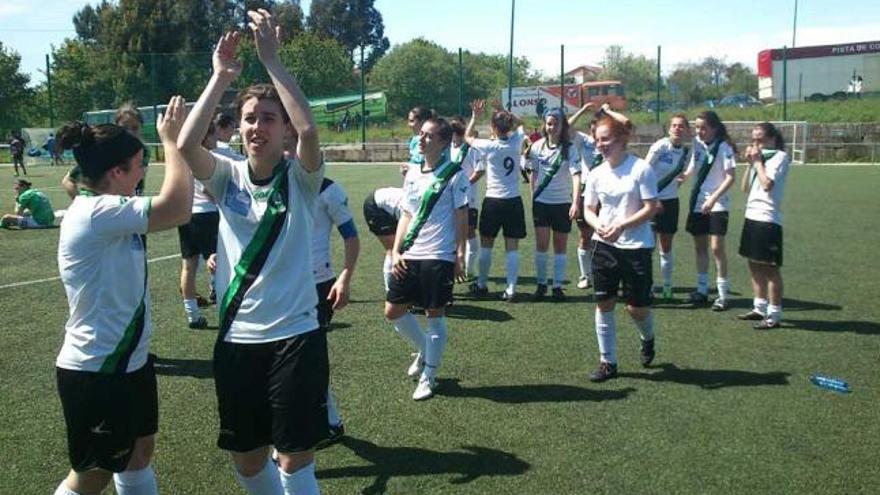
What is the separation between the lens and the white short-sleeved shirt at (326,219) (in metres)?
5.34

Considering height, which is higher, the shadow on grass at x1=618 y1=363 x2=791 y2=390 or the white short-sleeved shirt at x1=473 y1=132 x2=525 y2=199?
the white short-sleeved shirt at x1=473 y1=132 x2=525 y2=199

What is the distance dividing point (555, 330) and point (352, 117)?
108ft

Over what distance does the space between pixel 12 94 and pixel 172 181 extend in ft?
154

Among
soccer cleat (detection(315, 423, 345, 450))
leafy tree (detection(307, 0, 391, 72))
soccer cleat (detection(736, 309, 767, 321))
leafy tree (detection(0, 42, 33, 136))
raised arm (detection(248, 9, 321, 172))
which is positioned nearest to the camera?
raised arm (detection(248, 9, 321, 172))

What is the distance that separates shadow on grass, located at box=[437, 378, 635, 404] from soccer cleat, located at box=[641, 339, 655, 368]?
618 millimetres

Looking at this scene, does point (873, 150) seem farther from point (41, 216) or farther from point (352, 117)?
point (41, 216)

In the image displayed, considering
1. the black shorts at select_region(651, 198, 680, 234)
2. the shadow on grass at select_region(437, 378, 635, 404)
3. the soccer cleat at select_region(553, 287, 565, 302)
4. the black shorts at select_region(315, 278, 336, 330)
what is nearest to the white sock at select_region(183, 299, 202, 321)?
the shadow on grass at select_region(437, 378, 635, 404)

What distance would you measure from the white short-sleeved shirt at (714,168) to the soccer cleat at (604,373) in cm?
336

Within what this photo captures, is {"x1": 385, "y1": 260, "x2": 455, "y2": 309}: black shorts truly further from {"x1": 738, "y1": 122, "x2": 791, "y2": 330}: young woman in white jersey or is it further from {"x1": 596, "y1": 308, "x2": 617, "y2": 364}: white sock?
{"x1": 738, "y1": 122, "x2": 791, "y2": 330}: young woman in white jersey

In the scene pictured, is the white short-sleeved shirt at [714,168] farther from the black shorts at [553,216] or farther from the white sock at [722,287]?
the black shorts at [553,216]

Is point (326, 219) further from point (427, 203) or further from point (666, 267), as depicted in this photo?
point (666, 267)

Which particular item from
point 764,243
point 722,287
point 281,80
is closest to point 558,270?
point 722,287

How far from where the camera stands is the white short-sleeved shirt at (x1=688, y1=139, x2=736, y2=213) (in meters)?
9.19

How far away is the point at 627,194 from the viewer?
6.59 m
